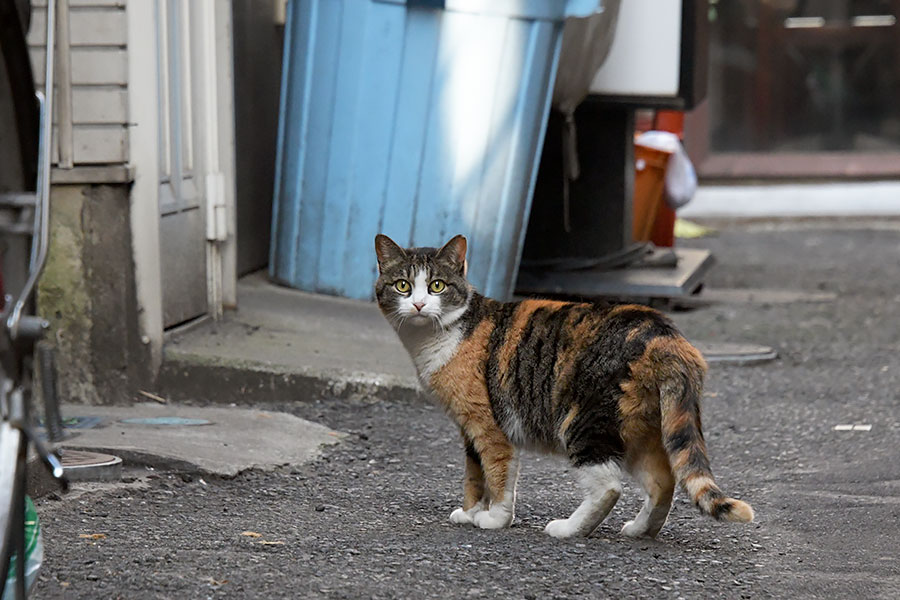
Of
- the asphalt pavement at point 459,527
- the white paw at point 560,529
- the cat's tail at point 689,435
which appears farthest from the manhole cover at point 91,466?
the cat's tail at point 689,435

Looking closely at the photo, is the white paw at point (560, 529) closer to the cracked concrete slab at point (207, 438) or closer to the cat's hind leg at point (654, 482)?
the cat's hind leg at point (654, 482)

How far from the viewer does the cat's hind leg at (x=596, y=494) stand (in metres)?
3.35

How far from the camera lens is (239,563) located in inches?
123

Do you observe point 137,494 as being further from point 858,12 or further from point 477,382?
point 858,12

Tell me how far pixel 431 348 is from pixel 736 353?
3.12 meters

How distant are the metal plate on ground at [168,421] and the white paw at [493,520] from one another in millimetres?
1478

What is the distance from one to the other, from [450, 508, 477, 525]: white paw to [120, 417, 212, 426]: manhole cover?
4.44 ft

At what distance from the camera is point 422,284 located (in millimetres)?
3715

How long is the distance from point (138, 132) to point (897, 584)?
3.30 m

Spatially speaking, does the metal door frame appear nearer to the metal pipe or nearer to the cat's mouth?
the cat's mouth

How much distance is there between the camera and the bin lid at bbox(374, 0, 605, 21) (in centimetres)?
593

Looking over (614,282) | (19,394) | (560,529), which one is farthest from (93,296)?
(614,282)

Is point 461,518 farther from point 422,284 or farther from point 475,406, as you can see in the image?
point 422,284

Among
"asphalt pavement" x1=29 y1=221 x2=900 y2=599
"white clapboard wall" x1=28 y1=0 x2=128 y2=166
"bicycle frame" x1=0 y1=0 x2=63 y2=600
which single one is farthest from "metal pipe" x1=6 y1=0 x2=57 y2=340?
"white clapboard wall" x1=28 y1=0 x2=128 y2=166
